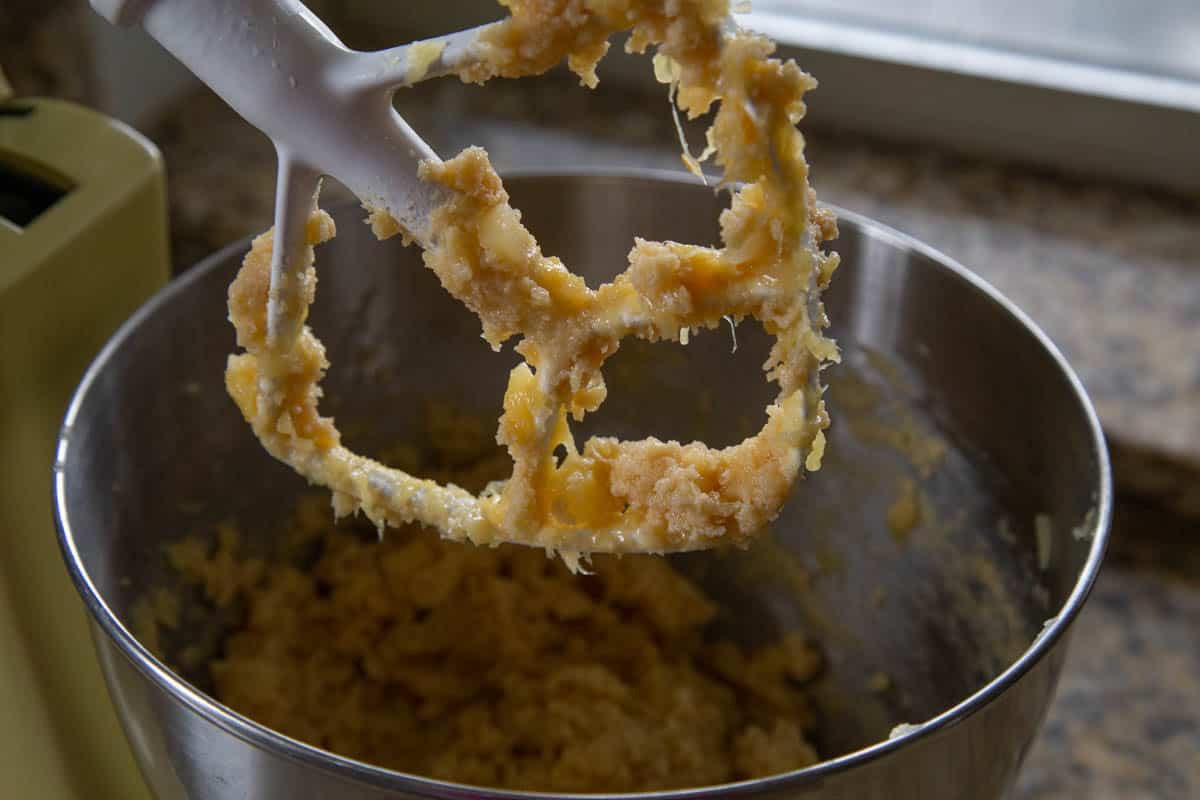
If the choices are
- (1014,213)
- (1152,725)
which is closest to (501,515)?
(1152,725)

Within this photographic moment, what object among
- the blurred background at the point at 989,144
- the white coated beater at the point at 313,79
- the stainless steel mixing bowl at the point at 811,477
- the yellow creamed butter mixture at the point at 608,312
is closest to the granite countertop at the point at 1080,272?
the blurred background at the point at 989,144

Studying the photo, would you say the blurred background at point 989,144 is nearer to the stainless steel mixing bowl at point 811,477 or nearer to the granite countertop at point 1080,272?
the granite countertop at point 1080,272

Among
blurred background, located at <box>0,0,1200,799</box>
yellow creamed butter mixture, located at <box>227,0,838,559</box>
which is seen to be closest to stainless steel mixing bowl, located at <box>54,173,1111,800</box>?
yellow creamed butter mixture, located at <box>227,0,838,559</box>

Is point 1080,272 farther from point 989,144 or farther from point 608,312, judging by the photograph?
point 608,312

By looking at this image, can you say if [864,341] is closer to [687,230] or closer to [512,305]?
[687,230]

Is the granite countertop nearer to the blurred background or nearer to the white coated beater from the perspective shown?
the blurred background

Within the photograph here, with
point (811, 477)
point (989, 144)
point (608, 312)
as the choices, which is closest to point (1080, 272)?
point (989, 144)

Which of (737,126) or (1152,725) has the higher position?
(737,126)
